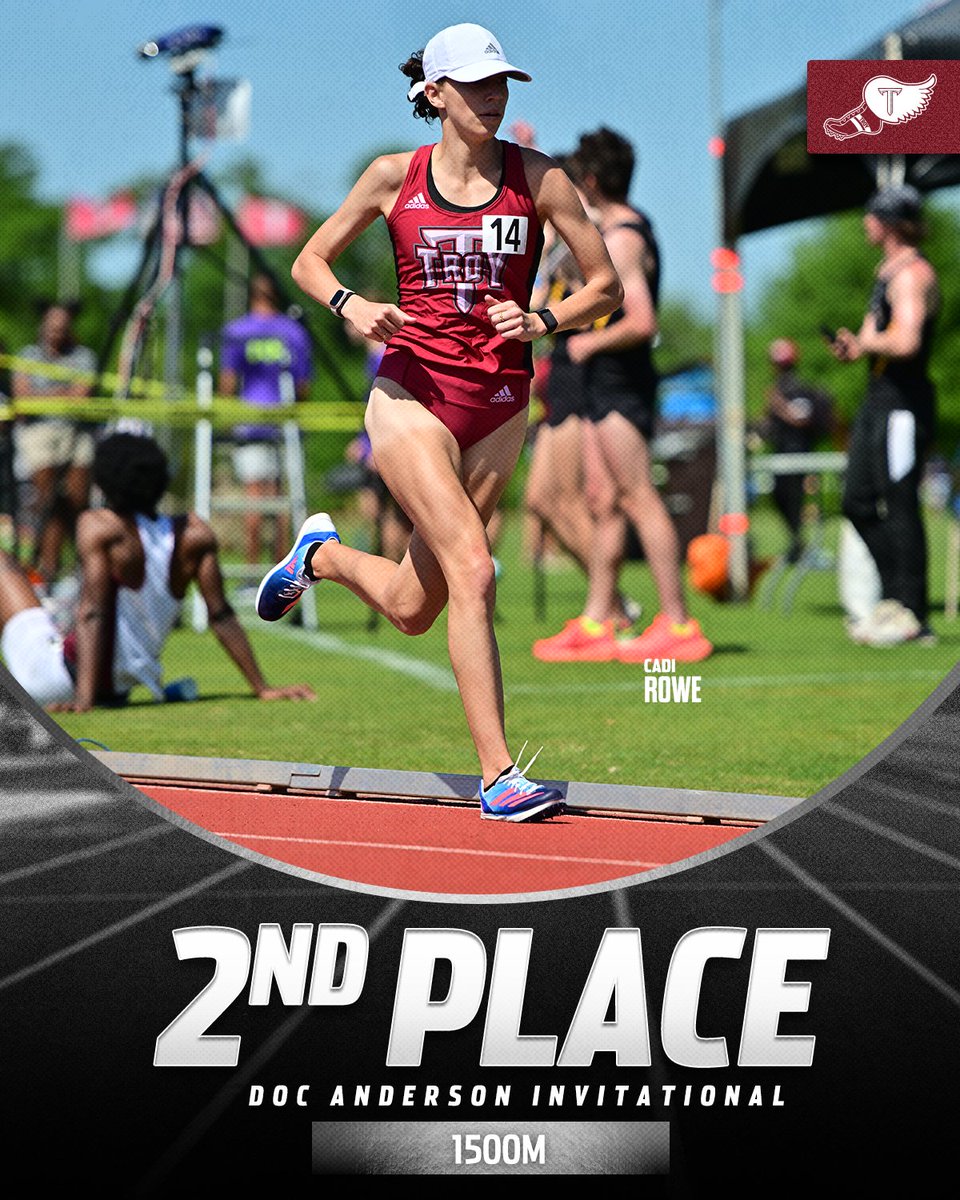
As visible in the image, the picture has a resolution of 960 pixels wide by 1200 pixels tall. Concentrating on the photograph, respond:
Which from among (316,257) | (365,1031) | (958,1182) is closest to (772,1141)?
(958,1182)

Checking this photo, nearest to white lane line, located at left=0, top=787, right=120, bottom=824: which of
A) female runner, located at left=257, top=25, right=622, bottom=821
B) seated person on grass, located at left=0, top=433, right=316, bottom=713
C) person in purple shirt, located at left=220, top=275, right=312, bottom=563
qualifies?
female runner, located at left=257, top=25, right=622, bottom=821

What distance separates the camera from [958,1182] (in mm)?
2109

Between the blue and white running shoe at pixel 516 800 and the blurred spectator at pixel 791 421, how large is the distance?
799cm

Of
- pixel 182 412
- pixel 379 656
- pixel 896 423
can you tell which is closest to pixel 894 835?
pixel 379 656

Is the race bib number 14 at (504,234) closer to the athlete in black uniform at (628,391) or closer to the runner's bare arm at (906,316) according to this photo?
the athlete in black uniform at (628,391)

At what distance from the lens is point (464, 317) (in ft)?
9.70

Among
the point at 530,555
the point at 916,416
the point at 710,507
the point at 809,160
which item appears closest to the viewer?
the point at 916,416

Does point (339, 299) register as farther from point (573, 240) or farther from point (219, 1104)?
point (219, 1104)

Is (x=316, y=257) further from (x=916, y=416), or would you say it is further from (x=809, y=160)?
(x=809, y=160)

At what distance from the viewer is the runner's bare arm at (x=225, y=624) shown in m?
4.91

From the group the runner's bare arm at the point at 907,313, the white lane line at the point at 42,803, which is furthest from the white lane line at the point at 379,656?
the white lane line at the point at 42,803

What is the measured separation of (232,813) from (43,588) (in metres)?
3.83

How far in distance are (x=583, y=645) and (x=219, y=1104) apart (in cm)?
389

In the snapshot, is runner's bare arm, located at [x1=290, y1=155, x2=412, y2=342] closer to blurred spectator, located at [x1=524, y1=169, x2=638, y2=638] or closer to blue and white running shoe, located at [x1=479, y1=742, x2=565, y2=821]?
blue and white running shoe, located at [x1=479, y1=742, x2=565, y2=821]
